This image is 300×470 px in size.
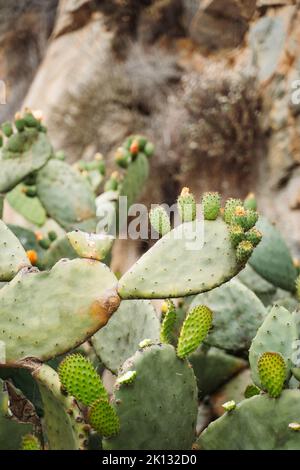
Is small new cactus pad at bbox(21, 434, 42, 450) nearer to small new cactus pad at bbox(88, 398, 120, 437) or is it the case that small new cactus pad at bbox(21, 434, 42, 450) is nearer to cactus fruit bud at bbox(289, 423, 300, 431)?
small new cactus pad at bbox(88, 398, 120, 437)

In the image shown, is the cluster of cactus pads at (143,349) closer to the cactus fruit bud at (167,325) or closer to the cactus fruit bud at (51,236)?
the cactus fruit bud at (167,325)

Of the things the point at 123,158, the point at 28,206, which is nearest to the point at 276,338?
the point at 123,158

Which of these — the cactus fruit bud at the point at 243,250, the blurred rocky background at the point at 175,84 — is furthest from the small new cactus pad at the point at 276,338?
the blurred rocky background at the point at 175,84

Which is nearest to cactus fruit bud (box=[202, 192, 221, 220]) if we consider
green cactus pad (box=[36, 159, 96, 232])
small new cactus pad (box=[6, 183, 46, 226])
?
green cactus pad (box=[36, 159, 96, 232])

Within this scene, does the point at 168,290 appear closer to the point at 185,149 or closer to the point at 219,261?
the point at 219,261

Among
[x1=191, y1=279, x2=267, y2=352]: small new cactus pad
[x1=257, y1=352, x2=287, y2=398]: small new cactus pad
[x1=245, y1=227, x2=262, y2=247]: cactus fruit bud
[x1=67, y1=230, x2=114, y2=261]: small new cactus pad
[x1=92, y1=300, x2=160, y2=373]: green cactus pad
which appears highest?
[x1=67, y1=230, x2=114, y2=261]: small new cactus pad

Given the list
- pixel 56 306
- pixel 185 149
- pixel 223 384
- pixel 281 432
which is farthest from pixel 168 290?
pixel 185 149
